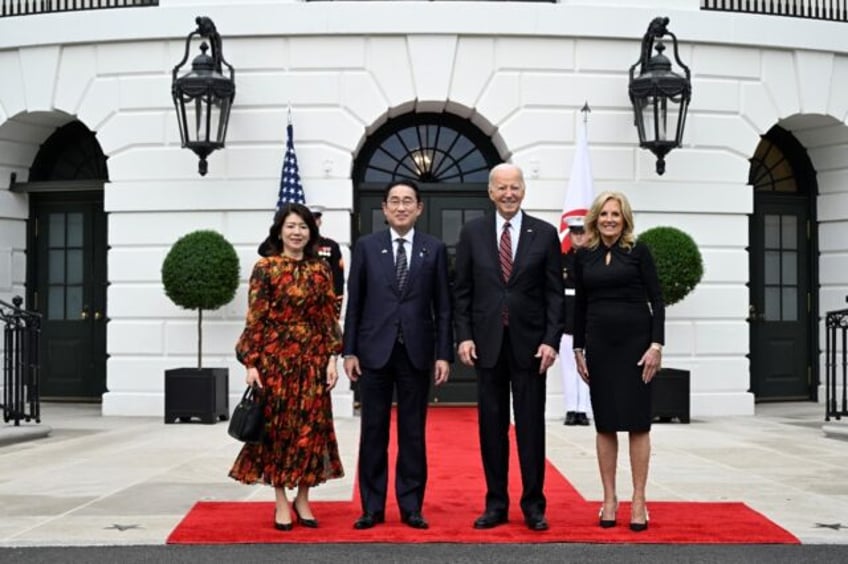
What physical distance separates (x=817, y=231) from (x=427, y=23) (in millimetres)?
5858

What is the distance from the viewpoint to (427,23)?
12.4 meters

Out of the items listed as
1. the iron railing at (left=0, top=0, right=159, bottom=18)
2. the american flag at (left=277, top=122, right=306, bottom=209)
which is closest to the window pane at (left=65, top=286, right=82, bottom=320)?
the iron railing at (left=0, top=0, right=159, bottom=18)

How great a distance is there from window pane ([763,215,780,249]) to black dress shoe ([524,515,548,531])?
9341mm

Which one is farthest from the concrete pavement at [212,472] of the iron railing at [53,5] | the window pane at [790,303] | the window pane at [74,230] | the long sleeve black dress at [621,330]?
the iron railing at [53,5]

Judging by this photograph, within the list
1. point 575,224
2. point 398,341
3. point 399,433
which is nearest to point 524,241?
point 398,341

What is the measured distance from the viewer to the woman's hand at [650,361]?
6.05 m

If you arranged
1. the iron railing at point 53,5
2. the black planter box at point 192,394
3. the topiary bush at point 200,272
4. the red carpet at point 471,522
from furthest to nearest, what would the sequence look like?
the iron railing at point 53,5 → the black planter box at point 192,394 → the topiary bush at point 200,272 → the red carpet at point 471,522

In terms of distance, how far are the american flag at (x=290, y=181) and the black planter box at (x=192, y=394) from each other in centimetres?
200

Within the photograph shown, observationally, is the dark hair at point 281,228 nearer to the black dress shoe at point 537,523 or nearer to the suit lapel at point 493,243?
the suit lapel at point 493,243

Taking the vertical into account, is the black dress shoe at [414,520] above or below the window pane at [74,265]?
below

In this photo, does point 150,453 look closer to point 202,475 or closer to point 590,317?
point 202,475

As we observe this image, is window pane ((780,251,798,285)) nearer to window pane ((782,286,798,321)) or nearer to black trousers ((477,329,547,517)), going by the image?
window pane ((782,286,798,321))

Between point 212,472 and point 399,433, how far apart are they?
256 centimetres

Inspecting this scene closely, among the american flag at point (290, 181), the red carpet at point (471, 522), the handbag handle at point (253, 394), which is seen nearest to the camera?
the red carpet at point (471, 522)
